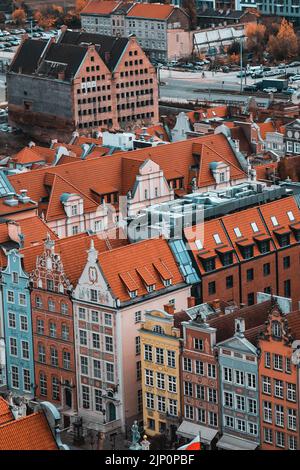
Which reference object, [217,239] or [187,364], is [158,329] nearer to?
[187,364]

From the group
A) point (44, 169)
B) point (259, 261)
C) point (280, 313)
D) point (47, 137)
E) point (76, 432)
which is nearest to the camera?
point (280, 313)

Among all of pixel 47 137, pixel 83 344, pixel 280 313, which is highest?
pixel 280 313

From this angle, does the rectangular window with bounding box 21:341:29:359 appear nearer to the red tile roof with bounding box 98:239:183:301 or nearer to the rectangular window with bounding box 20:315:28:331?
the rectangular window with bounding box 20:315:28:331

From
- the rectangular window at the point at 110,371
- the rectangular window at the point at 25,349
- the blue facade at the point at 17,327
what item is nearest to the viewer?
the rectangular window at the point at 110,371

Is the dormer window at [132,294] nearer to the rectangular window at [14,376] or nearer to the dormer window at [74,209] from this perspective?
the rectangular window at [14,376]

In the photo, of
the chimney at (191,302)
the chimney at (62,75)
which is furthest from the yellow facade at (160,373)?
the chimney at (62,75)

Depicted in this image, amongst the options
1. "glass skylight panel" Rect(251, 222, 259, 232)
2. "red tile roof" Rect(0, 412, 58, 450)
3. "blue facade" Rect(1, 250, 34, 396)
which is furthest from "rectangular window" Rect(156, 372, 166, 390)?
"red tile roof" Rect(0, 412, 58, 450)

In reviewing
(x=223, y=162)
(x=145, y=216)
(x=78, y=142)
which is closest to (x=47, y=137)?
(x=78, y=142)

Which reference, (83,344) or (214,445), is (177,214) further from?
(214,445)
